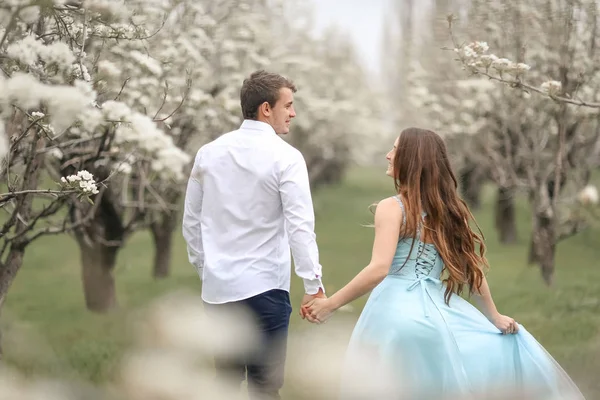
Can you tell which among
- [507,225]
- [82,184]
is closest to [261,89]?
[82,184]

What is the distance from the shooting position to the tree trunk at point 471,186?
1004 inches

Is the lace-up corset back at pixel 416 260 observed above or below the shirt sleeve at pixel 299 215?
below

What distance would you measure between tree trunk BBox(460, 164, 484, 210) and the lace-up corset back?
2099 centimetres

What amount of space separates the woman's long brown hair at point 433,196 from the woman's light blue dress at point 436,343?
0.07 meters

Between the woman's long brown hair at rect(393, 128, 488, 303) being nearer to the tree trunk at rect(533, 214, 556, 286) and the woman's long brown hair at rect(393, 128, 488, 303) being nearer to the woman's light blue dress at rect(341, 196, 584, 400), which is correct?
the woman's light blue dress at rect(341, 196, 584, 400)

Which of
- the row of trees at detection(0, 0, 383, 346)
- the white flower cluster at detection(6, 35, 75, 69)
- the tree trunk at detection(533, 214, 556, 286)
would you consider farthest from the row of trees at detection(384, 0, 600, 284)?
the white flower cluster at detection(6, 35, 75, 69)

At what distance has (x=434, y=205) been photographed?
13.8 feet

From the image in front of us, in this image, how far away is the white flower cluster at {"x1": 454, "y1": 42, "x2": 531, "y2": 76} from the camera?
542cm

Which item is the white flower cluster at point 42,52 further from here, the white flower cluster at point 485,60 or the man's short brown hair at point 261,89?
the white flower cluster at point 485,60

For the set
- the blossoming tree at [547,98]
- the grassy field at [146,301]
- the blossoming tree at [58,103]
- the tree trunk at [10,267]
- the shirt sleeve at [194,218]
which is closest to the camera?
the blossoming tree at [58,103]

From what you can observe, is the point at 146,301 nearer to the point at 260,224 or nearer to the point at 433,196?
the point at 260,224

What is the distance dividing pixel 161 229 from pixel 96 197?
395cm

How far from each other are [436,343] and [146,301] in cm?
634

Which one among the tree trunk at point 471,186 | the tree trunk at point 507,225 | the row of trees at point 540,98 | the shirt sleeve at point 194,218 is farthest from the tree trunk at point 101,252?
the tree trunk at point 471,186
